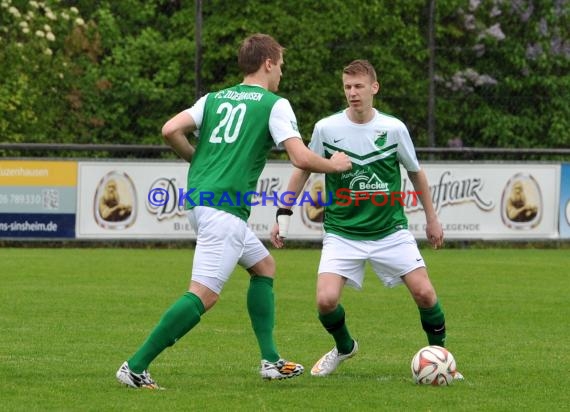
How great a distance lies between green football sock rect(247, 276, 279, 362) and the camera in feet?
26.1

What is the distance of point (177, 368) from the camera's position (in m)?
8.49

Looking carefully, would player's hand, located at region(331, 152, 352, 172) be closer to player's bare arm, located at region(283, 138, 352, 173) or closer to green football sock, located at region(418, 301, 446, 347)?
player's bare arm, located at region(283, 138, 352, 173)

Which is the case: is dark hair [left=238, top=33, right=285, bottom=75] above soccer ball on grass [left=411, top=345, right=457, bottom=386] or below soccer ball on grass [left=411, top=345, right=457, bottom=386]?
above

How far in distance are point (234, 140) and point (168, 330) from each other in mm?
1127

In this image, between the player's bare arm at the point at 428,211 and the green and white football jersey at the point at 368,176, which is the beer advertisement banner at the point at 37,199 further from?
the player's bare arm at the point at 428,211

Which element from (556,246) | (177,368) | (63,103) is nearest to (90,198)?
(63,103)

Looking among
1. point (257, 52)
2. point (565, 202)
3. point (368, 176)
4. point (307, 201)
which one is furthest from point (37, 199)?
point (257, 52)

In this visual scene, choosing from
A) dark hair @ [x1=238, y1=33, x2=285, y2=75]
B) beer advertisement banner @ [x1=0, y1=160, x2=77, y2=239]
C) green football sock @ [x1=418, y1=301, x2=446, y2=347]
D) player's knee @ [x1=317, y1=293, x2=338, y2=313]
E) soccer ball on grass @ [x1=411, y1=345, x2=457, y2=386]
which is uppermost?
dark hair @ [x1=238, y1=33, x2=285, y2=75]

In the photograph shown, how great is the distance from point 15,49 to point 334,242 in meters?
14.9

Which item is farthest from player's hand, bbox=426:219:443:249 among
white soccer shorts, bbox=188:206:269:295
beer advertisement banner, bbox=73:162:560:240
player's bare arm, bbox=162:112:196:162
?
beer advertisement banner, bbox=73:162:560:240

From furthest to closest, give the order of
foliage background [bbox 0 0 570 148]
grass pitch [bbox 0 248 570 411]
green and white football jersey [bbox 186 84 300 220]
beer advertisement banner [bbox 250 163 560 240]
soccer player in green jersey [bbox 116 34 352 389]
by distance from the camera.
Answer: foliage background [bbox 0 0 570 148], beer advertisement banner [bbox 250 163 560 240], green and white football jersey [bbox 186 84 300 220], soccer player in green jersey [bbox 116 34 352 389], grass pitch [bbox 0 248 570 411]

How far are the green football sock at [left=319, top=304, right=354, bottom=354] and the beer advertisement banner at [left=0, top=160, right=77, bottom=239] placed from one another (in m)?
11.4

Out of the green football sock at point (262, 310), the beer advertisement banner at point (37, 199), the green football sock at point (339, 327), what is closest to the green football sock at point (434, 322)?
the green football sock at point (339, 327)

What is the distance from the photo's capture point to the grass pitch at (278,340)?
7242 millimetres
